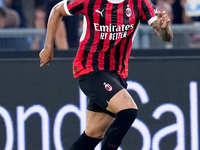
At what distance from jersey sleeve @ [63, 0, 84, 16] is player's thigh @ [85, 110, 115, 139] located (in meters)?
0.82

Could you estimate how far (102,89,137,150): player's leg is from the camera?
11.3 ft

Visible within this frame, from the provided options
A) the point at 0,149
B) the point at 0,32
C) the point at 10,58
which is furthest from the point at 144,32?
the point at 0,149

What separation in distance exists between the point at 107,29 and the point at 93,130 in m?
0.82

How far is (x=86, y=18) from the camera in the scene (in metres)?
3.74

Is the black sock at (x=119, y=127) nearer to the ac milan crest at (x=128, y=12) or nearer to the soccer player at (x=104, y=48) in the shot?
the soccer player at (x=104, y=48)

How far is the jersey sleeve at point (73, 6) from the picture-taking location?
12.1 ft

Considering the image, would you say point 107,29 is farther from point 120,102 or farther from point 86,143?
point 86,143

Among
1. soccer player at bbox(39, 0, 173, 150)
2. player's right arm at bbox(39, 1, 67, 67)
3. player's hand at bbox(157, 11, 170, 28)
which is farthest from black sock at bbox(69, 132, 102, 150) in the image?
player's hand at bbox(157, 11, 170, 28)

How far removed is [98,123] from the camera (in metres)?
3.84

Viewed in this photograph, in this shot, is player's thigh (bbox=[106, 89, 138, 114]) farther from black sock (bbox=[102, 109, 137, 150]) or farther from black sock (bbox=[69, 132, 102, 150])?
black sock (bbox=[69, 132, 102, 150])

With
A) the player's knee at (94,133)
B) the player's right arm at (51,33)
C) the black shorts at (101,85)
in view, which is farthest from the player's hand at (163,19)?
the player's knee at (94,133)

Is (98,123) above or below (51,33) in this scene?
below

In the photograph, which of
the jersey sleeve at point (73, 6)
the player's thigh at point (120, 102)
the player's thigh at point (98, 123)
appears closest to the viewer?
the player's thigh at point (120, 102)

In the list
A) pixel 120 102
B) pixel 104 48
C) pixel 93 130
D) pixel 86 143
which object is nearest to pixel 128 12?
pixel 104 48
